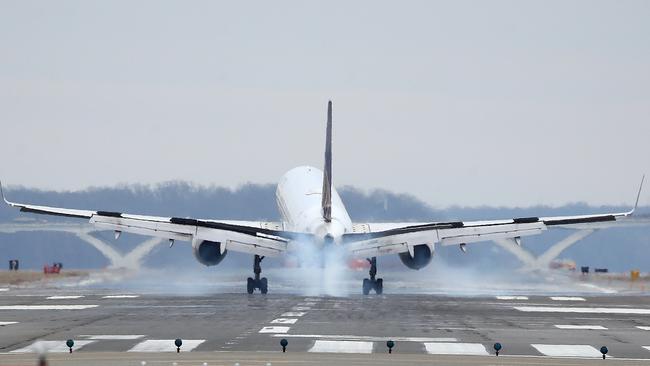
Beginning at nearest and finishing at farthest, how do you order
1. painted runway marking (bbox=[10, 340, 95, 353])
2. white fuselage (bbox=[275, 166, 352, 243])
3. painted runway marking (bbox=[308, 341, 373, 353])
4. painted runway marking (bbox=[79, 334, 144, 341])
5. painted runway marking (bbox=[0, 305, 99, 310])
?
painted runway marking (bbox=[10, 340, 95, 353]), painted runway marking (bbox=[308, 341, 373, 353]), painted runway marking (bbox=[79, 334, 144, 341]), painted runway marking (bbox=[0, 305, 99, 310]), white fuselage (bbox=[275, 166, 352, 243])

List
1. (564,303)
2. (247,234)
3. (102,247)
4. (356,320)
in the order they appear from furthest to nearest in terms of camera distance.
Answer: (102,247) < (247,234) < (564,303) < (356,320)

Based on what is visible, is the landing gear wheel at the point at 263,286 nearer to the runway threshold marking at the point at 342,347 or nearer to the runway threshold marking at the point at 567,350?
the runway threshold marking at the point at 342,347

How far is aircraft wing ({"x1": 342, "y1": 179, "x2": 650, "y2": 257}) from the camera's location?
241 feet

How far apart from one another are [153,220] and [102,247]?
42954 mm

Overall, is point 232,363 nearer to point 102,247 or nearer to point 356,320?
point 356,320

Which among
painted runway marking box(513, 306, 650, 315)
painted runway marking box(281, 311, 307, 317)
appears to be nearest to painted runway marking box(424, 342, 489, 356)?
painted runway marking box(281, 311, 307, 317)

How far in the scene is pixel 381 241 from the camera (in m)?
74.1

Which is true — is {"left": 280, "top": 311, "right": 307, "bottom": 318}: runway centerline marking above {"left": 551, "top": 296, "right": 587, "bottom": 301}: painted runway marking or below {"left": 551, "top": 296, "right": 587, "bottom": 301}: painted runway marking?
below

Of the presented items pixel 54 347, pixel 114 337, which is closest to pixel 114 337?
pixel 114 337

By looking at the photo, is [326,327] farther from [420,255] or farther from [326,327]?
[420,255]

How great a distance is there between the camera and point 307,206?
82.2 meters

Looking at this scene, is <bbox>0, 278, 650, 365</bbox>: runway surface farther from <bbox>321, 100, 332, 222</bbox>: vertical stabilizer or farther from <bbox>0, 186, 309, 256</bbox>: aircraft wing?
<bbox>321, 100, 332, 222</bbox>: vertical stabilizer

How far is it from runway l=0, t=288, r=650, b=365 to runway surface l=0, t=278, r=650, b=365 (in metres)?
0.04

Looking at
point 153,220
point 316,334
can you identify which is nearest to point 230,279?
point 153,220
